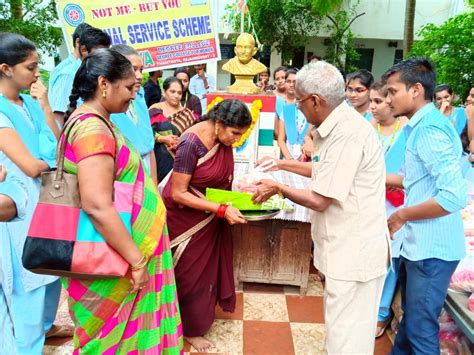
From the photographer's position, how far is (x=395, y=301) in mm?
2617

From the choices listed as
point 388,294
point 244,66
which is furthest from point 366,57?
point 388,294

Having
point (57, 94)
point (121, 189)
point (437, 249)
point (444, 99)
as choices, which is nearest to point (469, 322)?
point (437, 249)

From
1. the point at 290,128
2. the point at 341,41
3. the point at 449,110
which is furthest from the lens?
the point at 341,41

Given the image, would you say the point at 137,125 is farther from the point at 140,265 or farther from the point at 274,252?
the point at 274,252

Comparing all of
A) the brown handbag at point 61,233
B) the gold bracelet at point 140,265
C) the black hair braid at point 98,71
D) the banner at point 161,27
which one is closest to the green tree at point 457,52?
the banner at point 161,27

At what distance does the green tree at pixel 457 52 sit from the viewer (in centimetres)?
595

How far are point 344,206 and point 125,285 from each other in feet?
3.16

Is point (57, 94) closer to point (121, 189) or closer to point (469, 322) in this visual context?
point (121, 189)

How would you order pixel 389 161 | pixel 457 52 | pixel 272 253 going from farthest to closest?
pixel 457 52 → pixel 272 253 → pixel 389 161

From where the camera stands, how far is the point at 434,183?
68.9 inches

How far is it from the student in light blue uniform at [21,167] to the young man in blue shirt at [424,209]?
5.82ft

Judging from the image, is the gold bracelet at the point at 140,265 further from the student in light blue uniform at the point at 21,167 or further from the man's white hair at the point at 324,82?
the man's white hair at the point at 324,82

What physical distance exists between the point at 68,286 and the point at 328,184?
111cm

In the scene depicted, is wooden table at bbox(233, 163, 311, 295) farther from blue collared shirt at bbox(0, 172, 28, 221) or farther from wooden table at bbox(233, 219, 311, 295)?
blue collared shirt at bbox(0, 172, 28, 221)
